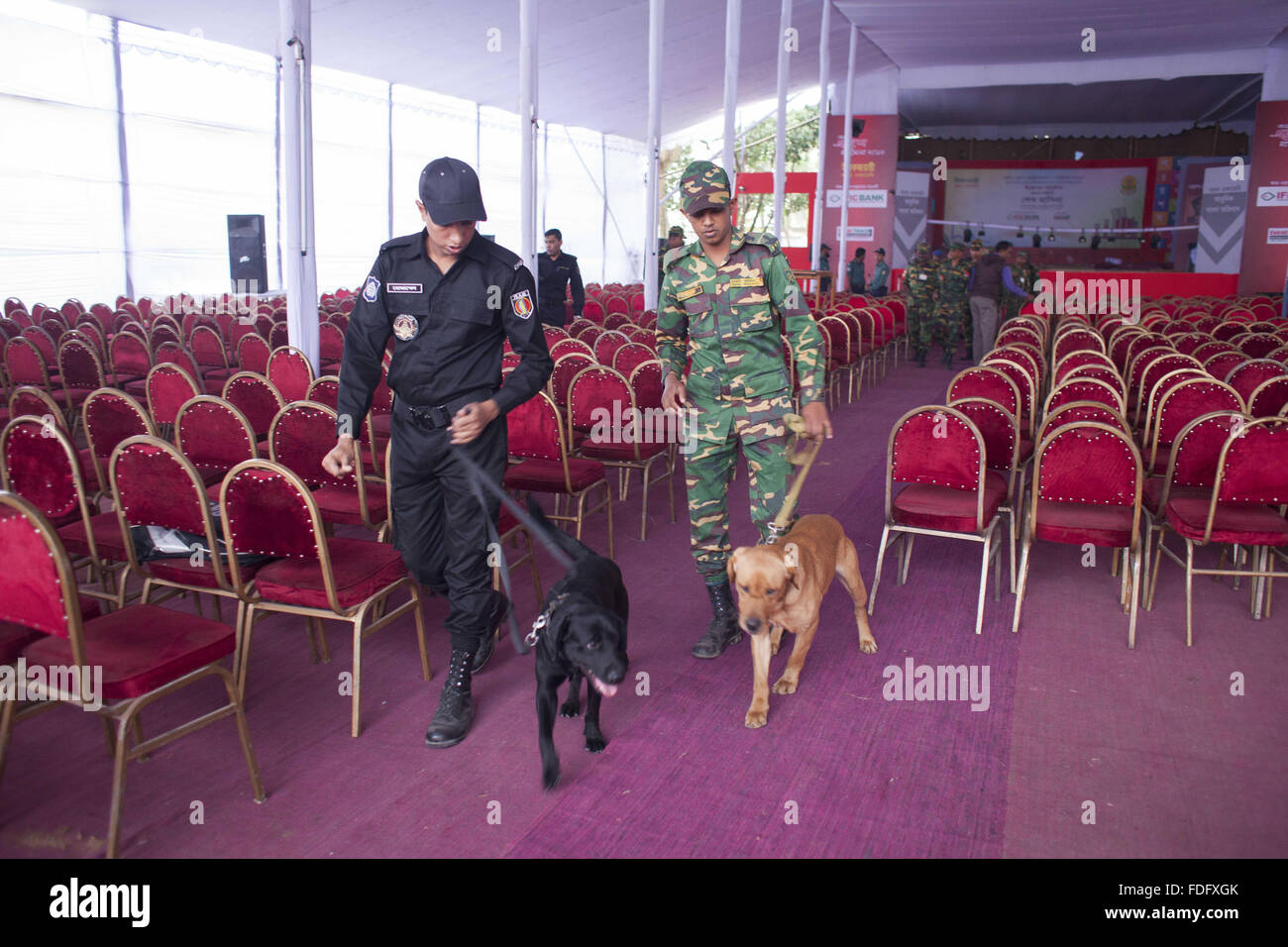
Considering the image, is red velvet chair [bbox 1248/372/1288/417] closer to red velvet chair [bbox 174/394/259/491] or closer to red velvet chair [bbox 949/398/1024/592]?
red velvet chair [bbox 949/398/1024/592]

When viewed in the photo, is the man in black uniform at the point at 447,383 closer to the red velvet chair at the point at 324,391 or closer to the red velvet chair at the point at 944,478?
the red velvet chair at the point at 324,391

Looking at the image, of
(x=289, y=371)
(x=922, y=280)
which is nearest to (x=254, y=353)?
(x=289, y=371)

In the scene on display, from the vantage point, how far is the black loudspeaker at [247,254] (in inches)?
399

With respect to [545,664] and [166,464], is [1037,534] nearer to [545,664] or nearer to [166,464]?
[545,664]

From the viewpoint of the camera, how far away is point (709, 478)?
338 centimetres

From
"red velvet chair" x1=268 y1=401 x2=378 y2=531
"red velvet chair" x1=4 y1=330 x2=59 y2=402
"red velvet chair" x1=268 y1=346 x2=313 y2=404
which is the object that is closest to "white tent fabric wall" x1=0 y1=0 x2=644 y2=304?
"red velvet chair" x1=4 y1=330 x2=59 y2=402

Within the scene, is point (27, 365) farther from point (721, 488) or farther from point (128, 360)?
point (721, 488)

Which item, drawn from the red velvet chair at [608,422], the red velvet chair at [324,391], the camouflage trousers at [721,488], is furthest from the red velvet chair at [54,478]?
the red velvet chair at [608,422]

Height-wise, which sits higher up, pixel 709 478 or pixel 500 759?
pixel 709 478

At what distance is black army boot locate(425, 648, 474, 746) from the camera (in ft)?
9.25

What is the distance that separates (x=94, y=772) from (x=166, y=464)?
953 mm
